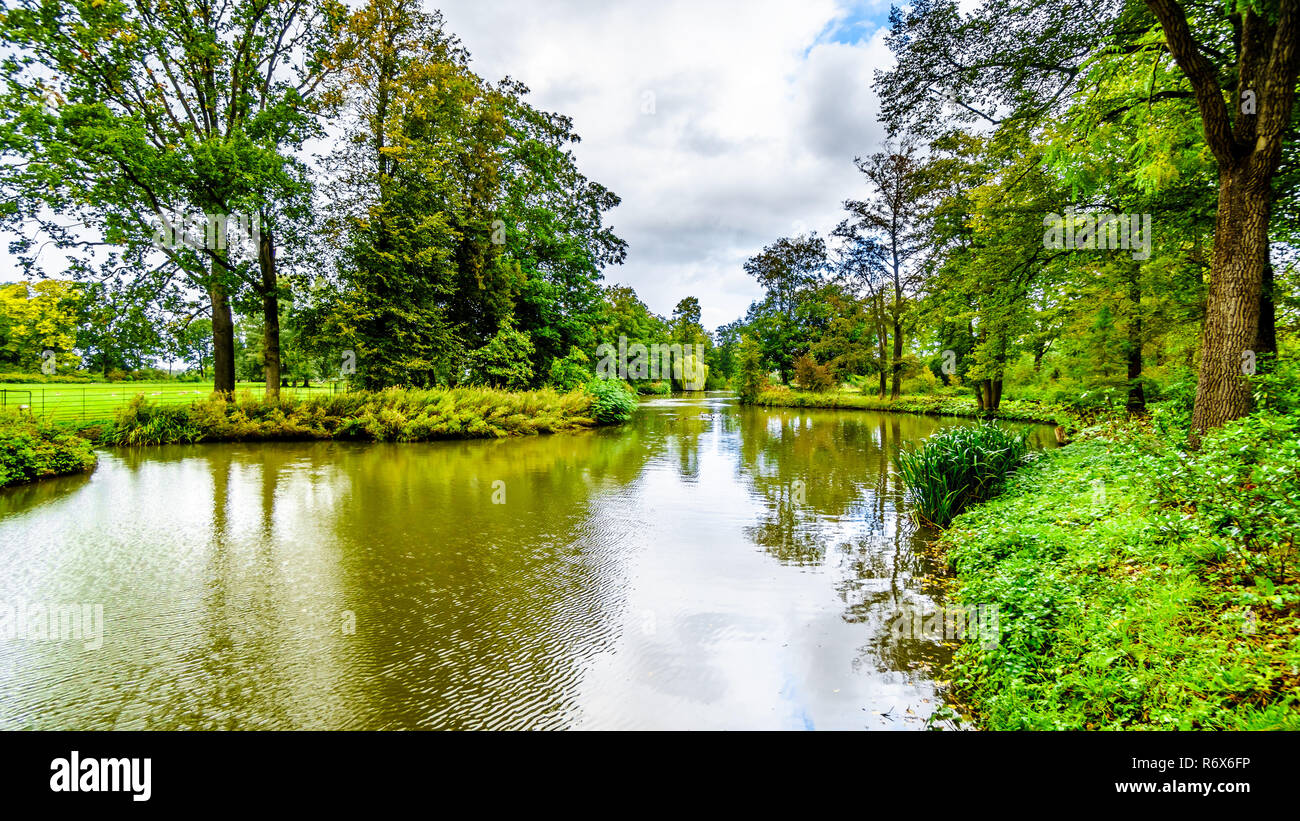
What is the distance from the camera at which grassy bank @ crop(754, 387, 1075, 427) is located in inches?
693

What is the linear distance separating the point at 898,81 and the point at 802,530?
7.40 metres

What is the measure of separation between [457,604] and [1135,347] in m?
14.5

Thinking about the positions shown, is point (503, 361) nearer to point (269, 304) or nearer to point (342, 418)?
point (342, 418)

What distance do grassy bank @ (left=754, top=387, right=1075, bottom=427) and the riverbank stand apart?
24.4 ft

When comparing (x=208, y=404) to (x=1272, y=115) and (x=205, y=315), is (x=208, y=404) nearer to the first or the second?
(x=205, y=315)

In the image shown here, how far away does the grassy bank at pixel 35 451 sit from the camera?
25.0ft

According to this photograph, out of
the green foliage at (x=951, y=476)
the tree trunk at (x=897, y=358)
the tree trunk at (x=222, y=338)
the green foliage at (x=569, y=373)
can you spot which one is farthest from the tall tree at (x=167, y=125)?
the tree trunk at (x=897, y=358)

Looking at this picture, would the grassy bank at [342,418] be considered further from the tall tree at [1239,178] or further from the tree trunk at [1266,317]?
the tree trunk at [1266,317]

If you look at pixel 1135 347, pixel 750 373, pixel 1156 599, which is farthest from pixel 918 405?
pixel 1156 599

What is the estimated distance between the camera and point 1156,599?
9.09ft

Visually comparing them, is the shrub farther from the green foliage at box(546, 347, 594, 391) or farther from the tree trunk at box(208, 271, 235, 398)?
the tree trunk at box(208, 271, 235, 398)

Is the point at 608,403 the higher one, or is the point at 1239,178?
the point at 1239,178

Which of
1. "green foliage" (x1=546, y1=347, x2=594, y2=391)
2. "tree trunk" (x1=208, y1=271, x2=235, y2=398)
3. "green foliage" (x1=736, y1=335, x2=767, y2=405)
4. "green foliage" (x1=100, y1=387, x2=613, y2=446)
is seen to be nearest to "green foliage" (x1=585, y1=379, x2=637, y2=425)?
"green foliage" (x1=546, y1=347, x2=594, y2=391)

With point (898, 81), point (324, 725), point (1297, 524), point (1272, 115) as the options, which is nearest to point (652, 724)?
point (324, 725)
